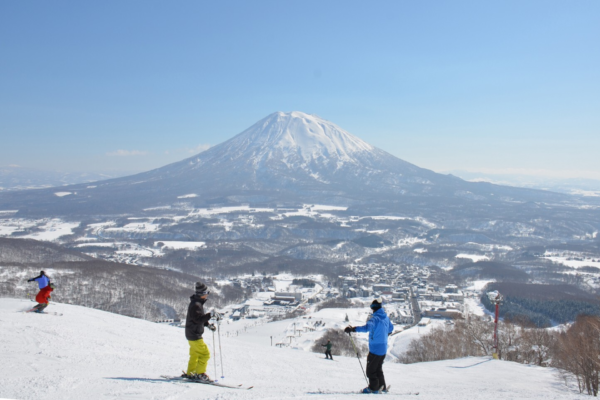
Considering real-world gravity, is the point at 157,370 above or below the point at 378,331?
below

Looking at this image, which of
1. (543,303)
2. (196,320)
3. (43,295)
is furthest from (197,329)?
(543,303)

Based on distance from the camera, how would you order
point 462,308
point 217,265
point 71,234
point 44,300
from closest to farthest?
point 44,300, point 462,308, point 217,265, point 71,234

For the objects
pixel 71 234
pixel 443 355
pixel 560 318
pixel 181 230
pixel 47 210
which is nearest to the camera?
pixel 443 355

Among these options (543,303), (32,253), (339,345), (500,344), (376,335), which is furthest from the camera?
(32,253)

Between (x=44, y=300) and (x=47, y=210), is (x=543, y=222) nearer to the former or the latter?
(x=44, y=300)

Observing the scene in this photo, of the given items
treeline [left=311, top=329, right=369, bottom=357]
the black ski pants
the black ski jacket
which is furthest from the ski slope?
treeline [left=311, top=329, right=369, bottom=357]

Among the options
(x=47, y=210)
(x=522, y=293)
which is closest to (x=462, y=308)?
(x=522, y=293)

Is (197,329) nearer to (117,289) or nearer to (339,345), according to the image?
(339,345)
